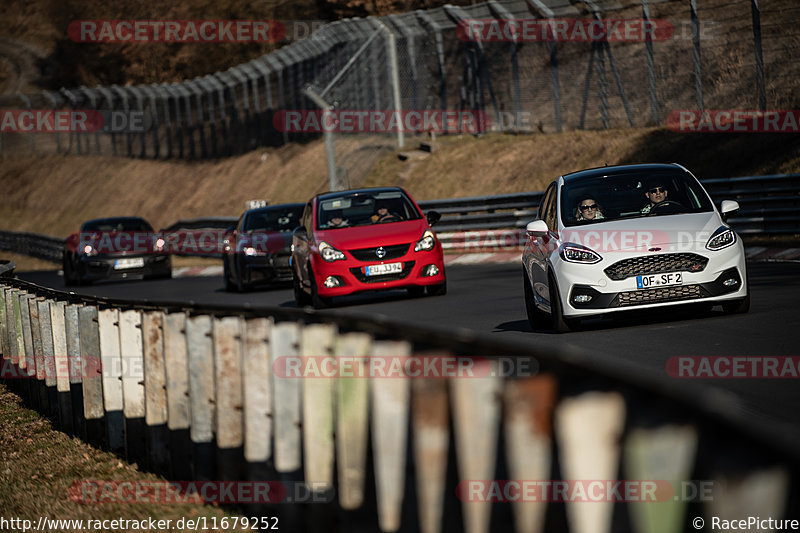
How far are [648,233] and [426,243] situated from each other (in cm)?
636

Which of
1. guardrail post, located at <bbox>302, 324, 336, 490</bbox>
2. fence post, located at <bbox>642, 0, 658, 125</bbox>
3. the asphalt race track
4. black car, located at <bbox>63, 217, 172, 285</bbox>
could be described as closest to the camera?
guardrail post, located at <bbox>302, 324, 336, 490</bbox>

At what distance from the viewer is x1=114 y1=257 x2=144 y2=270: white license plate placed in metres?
29.7

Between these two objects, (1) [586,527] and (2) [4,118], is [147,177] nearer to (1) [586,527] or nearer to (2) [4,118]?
(2) [4,118]

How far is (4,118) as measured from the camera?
8881 cm

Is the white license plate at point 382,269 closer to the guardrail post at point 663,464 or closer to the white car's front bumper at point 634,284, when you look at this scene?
the white car's front bumper at point 634,284

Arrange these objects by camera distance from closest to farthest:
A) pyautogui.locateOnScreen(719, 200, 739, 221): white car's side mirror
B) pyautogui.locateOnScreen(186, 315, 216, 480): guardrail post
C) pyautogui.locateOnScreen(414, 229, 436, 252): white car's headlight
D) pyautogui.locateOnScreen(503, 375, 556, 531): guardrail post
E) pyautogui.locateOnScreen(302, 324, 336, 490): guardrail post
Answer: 1. pyautogui.locateOnScreen(503, 375, 556, 531): guardrail post
2. pyautogui.locateOnScreen(302, 324, 336, 490): guardrail post
3. pyautogui.locateOnScreen(186, 315, 216, 480): guardrail post
4. pyautogui.locateOnScreen(719, 200, 739, 221): white car's side mirror
5. pyautogui.locateOnScreen(414, 229, 436, 252): white car's headlight

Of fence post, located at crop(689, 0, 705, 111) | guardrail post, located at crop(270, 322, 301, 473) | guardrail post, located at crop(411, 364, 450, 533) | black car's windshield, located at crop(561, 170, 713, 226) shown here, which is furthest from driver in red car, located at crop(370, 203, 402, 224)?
guardrail post, located at crop(411, 364, 450, 533)

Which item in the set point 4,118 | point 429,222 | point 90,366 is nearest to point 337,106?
point 429,222

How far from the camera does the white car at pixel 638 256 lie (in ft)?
36.4

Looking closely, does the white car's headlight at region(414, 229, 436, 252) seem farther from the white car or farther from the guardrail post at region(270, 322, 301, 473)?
the guardrail post at region(270, 322, 301, 473)

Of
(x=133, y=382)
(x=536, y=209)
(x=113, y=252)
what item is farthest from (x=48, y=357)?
(x=113, y=252)

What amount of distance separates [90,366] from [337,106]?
32.2 m

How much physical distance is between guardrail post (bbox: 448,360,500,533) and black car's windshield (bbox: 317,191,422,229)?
47.4 feet

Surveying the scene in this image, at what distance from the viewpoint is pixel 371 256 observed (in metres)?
17.2
